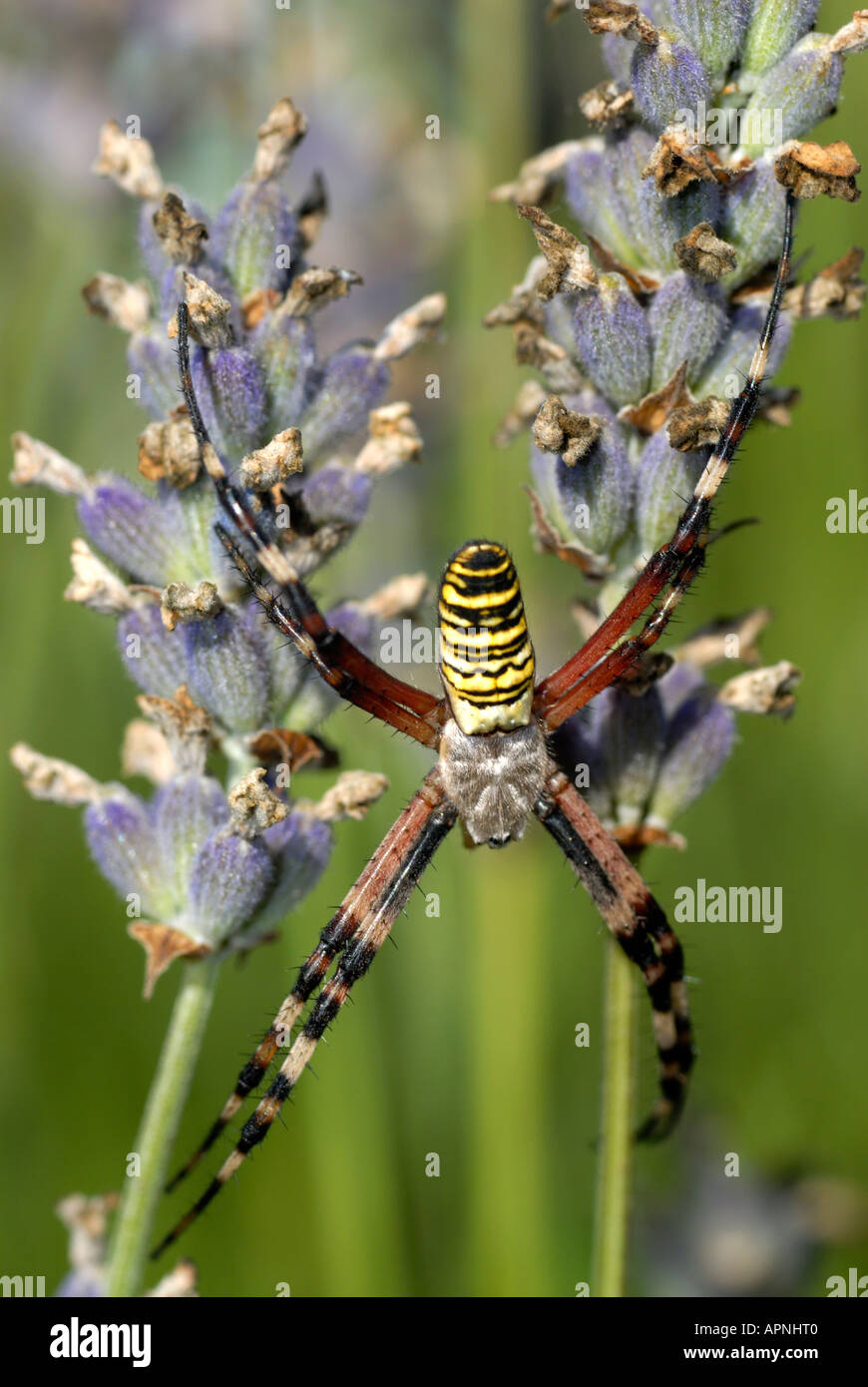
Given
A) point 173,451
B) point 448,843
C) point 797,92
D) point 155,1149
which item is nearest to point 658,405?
point 797,92

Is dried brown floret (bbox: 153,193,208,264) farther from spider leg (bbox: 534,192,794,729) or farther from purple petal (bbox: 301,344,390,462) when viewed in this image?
spider leg (bbox: 534,192,794,729)

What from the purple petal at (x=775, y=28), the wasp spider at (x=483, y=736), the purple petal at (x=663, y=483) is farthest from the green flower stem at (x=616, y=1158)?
the purple petal at (x=775, y=28)

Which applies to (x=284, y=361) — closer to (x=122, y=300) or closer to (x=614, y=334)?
(x=122, y=300)

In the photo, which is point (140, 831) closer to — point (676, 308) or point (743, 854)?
point (676, 308)

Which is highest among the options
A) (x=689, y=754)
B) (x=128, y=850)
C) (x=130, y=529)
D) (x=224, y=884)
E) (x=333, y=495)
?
(x=333, y=495)

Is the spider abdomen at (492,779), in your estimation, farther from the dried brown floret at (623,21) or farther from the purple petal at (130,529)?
the dried brown floret at (623,21)

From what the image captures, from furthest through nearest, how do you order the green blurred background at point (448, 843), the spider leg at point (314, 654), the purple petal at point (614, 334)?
the green blurred background at point (448, 843) → the spider leg at point (314, 654) → the purple petal at point (614, 334)

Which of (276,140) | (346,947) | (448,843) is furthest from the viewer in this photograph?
(448,843)
